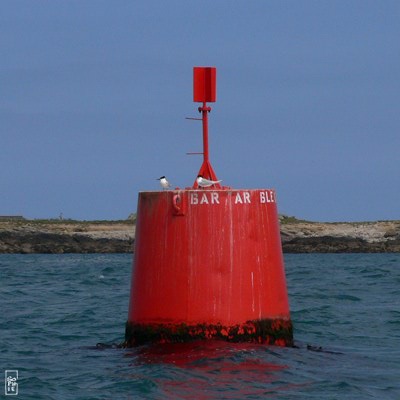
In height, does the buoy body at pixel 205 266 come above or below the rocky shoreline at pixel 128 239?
below

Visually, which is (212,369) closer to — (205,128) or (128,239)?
(205,128)

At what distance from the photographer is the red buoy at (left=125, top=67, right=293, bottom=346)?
1422 centimetres

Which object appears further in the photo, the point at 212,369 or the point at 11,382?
the point at 212,369

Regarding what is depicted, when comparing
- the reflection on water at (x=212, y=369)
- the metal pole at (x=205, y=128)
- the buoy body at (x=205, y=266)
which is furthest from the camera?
the metal pole at (x=205, y=128)

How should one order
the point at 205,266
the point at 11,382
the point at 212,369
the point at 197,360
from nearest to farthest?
the point at 11,382
the point at 212,369
the point at 197,360
the point at 205,266

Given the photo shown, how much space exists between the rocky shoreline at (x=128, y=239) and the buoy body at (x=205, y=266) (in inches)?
2304

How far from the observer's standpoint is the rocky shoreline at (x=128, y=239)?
74.4 metres

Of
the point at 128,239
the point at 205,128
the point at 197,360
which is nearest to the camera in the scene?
the point at 197,360

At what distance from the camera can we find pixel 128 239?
249 ft

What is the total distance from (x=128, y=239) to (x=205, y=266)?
203 ft

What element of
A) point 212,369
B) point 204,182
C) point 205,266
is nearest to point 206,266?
point 205,266

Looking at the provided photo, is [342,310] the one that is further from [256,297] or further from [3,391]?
[3,391]

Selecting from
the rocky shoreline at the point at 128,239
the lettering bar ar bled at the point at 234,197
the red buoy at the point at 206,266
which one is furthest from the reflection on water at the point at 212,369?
the rocky shoreline at the point at 128,239

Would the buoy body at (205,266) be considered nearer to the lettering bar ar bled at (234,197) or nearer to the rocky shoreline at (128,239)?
the lettering bar ar bled at (234,197)
